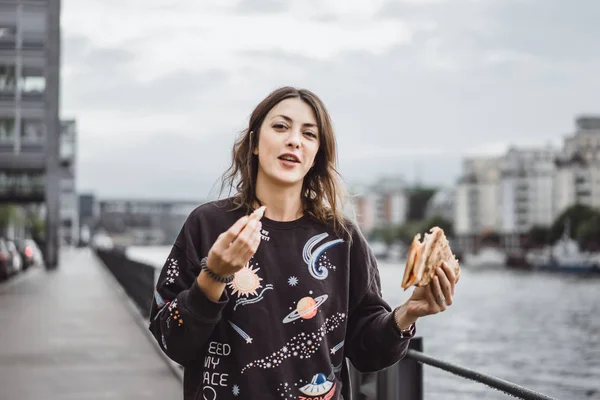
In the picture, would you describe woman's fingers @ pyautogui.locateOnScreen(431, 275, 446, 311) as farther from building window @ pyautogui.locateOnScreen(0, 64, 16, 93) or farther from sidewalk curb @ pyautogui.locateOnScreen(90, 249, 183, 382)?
building window @ pyautogui.locateOnScreen(0, 64, 16, 93)

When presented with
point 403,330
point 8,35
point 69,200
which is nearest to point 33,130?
point 8,35

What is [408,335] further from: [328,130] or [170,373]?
[170,373]

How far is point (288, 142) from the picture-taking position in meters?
2.82

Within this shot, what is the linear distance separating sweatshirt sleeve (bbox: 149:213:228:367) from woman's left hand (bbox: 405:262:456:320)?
0.51 m

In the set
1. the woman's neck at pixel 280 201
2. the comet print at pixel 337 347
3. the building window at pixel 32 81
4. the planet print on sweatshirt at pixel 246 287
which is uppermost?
the building window at pixel 32 81

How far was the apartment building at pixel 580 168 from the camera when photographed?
144 m

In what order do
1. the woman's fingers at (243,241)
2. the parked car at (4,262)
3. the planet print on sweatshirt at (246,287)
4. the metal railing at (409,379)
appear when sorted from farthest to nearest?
the parked car at (4,262) < the metal railing at (409,379) < the planet print on sweatshirt at (246,287) < the woman's fingers at (243,241)

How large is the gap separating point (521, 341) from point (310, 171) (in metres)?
41.8

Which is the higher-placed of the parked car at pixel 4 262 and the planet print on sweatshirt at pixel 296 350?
the planet print on sweatshirt at pixel 296 350

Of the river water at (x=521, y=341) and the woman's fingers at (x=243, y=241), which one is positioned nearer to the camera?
the woman's fingers at (x=243, y=241)

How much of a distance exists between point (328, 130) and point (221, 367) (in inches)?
29.4

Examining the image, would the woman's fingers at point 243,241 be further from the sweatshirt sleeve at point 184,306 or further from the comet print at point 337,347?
the comet print at point 337,347

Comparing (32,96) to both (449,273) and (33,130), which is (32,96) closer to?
(33,130)

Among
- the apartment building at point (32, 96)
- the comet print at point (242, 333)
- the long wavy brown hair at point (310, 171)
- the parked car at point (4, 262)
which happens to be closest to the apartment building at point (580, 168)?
the apartment building at point (32, 96)
